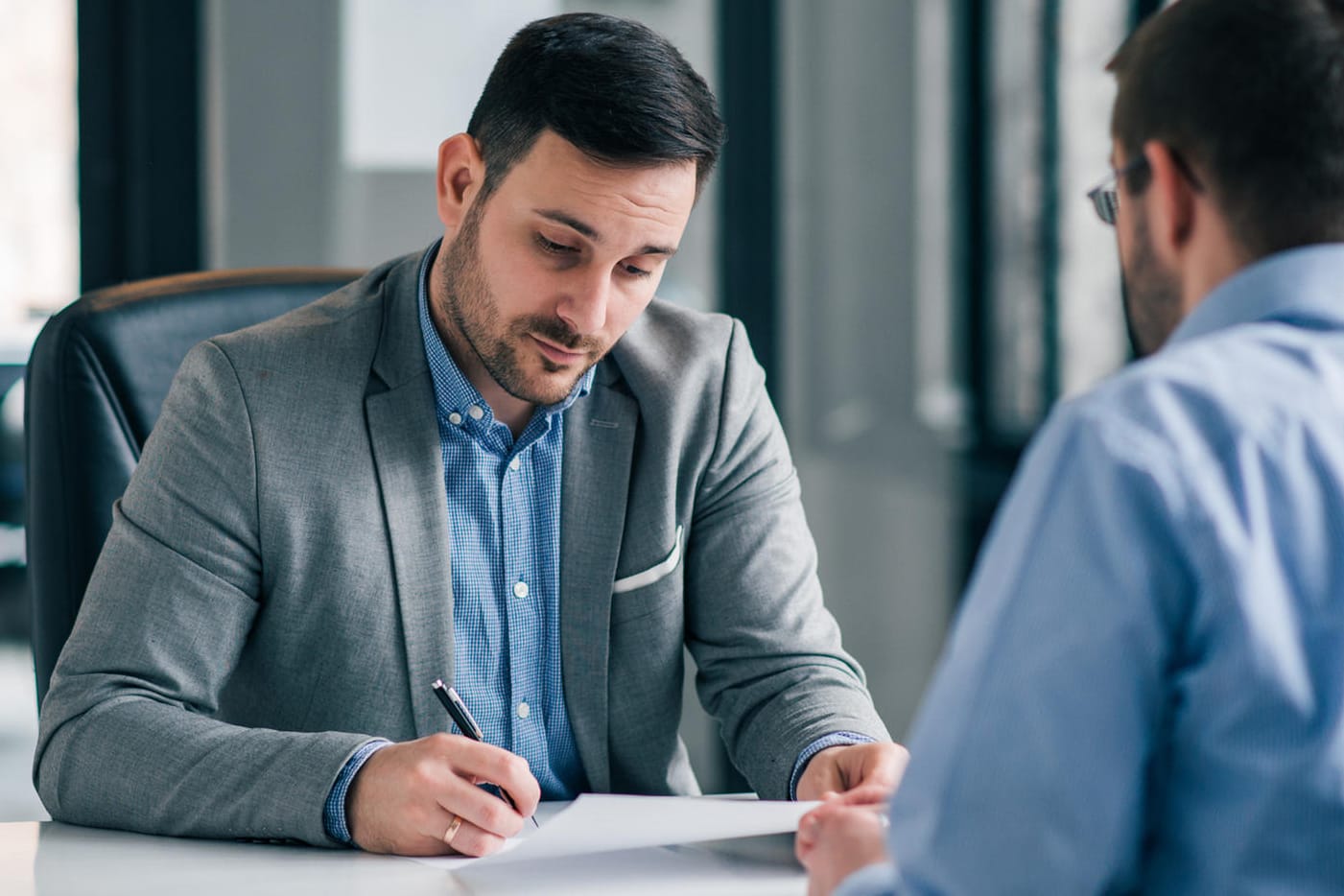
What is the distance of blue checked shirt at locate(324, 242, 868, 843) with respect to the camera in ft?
4.37

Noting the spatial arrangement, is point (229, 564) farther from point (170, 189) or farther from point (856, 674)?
point (170, 189)

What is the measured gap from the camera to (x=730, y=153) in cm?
355

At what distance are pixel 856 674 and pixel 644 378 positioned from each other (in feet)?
1.26

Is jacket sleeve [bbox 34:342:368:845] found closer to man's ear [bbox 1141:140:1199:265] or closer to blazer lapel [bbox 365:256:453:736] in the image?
blazer lapel [bbox 365:256:453:736]

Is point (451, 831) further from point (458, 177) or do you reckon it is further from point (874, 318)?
point (874, 318)

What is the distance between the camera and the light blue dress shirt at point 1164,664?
562 millimetres

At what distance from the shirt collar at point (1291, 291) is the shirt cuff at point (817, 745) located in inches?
26.2

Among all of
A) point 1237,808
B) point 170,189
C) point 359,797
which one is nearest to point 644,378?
point 359,797

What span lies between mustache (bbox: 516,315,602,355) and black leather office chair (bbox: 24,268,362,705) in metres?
0.40

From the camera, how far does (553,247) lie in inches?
51.7

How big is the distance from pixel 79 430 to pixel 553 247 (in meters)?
0.52

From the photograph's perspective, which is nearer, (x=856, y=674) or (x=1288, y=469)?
(x=1288, y=469)

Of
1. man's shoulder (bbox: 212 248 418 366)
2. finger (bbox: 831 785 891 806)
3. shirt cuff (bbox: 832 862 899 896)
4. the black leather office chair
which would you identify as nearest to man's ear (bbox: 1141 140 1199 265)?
shirt cuff (bbox: 832 862 899 896)

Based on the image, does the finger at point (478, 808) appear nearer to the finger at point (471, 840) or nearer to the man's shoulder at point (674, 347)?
the finger at point (471, 840)
